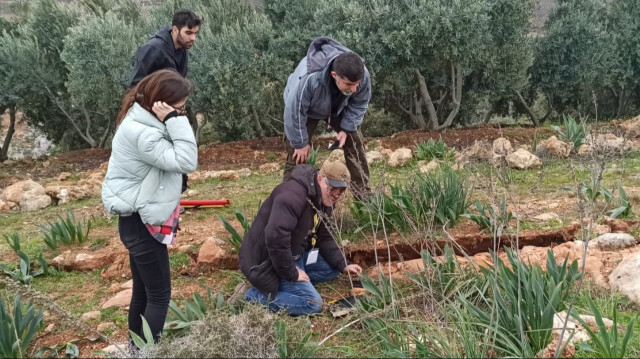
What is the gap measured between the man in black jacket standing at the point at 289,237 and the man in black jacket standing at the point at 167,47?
5.41ft

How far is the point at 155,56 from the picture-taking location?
4180mm

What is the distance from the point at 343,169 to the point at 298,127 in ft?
3.78

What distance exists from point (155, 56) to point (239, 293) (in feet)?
6.70

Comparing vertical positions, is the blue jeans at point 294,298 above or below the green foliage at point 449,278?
below

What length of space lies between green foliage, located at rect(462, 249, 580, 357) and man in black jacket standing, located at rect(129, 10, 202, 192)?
248cm

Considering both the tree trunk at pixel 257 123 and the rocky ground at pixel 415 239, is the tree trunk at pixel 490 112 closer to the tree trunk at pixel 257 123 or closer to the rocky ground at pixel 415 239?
the rocky ground at pixel 415 239

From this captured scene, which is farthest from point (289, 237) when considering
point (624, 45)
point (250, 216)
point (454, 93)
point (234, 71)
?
point (624, 45)

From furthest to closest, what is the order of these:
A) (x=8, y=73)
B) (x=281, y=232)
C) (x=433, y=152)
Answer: (x=8, y=73) → (x=433, y=152) → (x=281, y=232)

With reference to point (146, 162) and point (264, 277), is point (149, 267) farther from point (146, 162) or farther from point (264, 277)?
point (264, 277)

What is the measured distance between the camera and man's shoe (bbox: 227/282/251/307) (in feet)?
10.8

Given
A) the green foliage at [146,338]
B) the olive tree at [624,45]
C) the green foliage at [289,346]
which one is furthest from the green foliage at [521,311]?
the olive tree at [624,45]

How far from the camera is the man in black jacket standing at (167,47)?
416 centimetres

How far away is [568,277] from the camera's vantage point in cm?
302

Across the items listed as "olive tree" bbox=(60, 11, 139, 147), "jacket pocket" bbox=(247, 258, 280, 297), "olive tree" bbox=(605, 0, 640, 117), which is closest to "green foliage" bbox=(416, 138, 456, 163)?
"jacket pocket" bbox=(247, 258, 280, 297)
